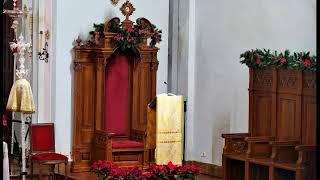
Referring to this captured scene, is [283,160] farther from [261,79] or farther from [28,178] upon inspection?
[28,178]

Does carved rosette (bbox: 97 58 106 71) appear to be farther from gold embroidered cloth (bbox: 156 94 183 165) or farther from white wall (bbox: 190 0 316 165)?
white wall (bbox: 190 0 316 165)

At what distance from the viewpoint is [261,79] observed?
9797 mm

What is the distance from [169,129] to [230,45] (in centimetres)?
183

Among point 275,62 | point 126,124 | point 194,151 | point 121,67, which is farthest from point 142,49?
point 275,62

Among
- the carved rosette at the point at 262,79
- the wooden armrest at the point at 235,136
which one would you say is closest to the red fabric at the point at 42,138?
the wooden armrest at the point at 235,136

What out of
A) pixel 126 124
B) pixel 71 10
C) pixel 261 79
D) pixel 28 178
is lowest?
pixel 28 178

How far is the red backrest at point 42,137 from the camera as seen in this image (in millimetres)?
9844

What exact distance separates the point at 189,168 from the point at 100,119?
3992mm

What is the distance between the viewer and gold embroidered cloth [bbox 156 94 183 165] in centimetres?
997

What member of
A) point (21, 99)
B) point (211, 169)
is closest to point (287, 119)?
point (211, 169)

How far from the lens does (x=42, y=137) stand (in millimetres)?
9906

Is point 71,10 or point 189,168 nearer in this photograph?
point 189,168

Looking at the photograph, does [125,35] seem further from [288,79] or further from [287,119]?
[287,119]

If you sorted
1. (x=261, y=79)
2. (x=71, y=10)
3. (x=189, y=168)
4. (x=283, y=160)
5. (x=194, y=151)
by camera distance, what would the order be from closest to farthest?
(x=189, y=168) < (x=283, y=160) < (x=261, y=79) < (x=71, y=10) < (x=194, y=151)
